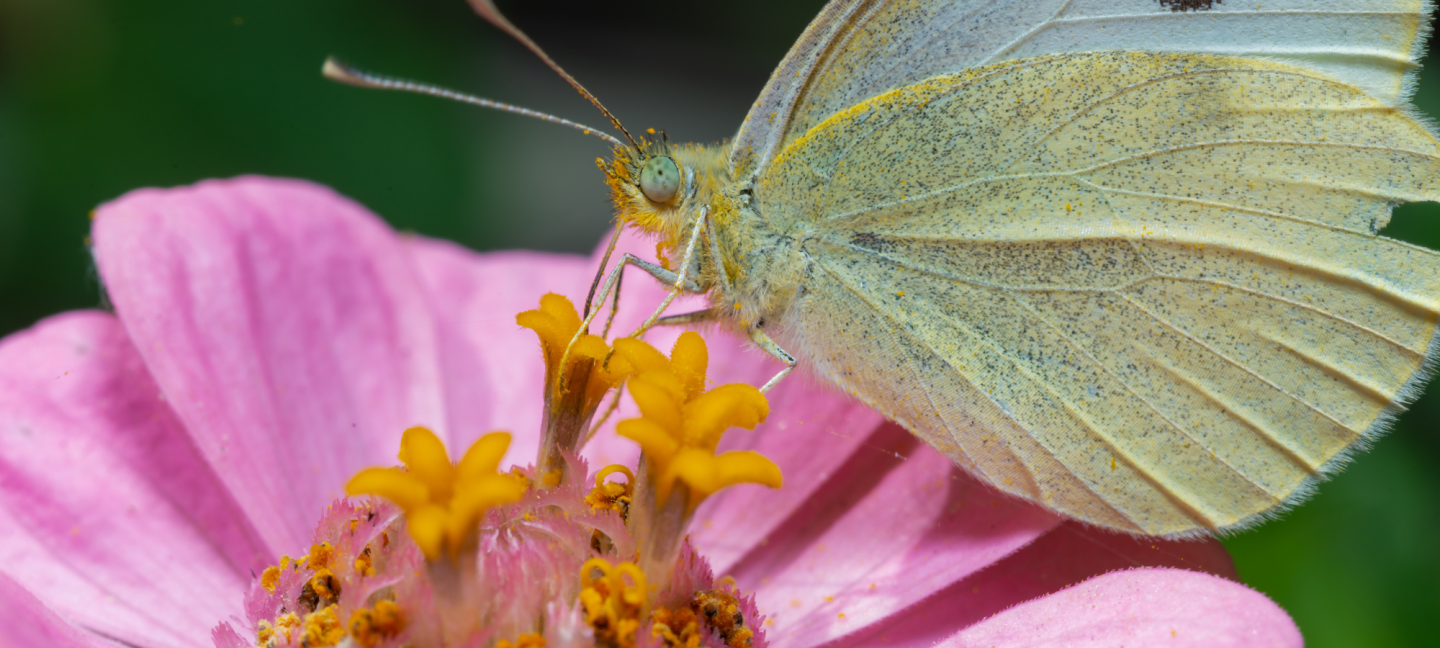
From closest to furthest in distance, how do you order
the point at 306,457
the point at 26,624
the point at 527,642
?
the point at 26,624
the point at 527,642
the point at 306,457

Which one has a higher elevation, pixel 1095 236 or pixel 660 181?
pixel 660 181

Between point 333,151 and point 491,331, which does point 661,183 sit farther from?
point 333,151

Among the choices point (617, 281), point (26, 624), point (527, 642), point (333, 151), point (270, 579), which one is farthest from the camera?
point (333, 151)

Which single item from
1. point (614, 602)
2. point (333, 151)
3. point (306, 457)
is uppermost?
point (333, 151)

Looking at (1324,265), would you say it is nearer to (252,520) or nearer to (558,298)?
(558,298)

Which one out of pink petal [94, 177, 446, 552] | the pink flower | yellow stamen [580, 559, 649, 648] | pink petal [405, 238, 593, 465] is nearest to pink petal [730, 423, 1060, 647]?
the pink flower

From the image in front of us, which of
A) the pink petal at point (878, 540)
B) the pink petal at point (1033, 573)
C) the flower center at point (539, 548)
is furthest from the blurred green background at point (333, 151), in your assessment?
the flower center at point (539, 548)

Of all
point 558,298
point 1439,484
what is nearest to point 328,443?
point 558,298

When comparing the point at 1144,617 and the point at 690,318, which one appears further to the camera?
the point at 690,318

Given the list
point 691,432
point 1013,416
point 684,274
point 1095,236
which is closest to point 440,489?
point 691,432
